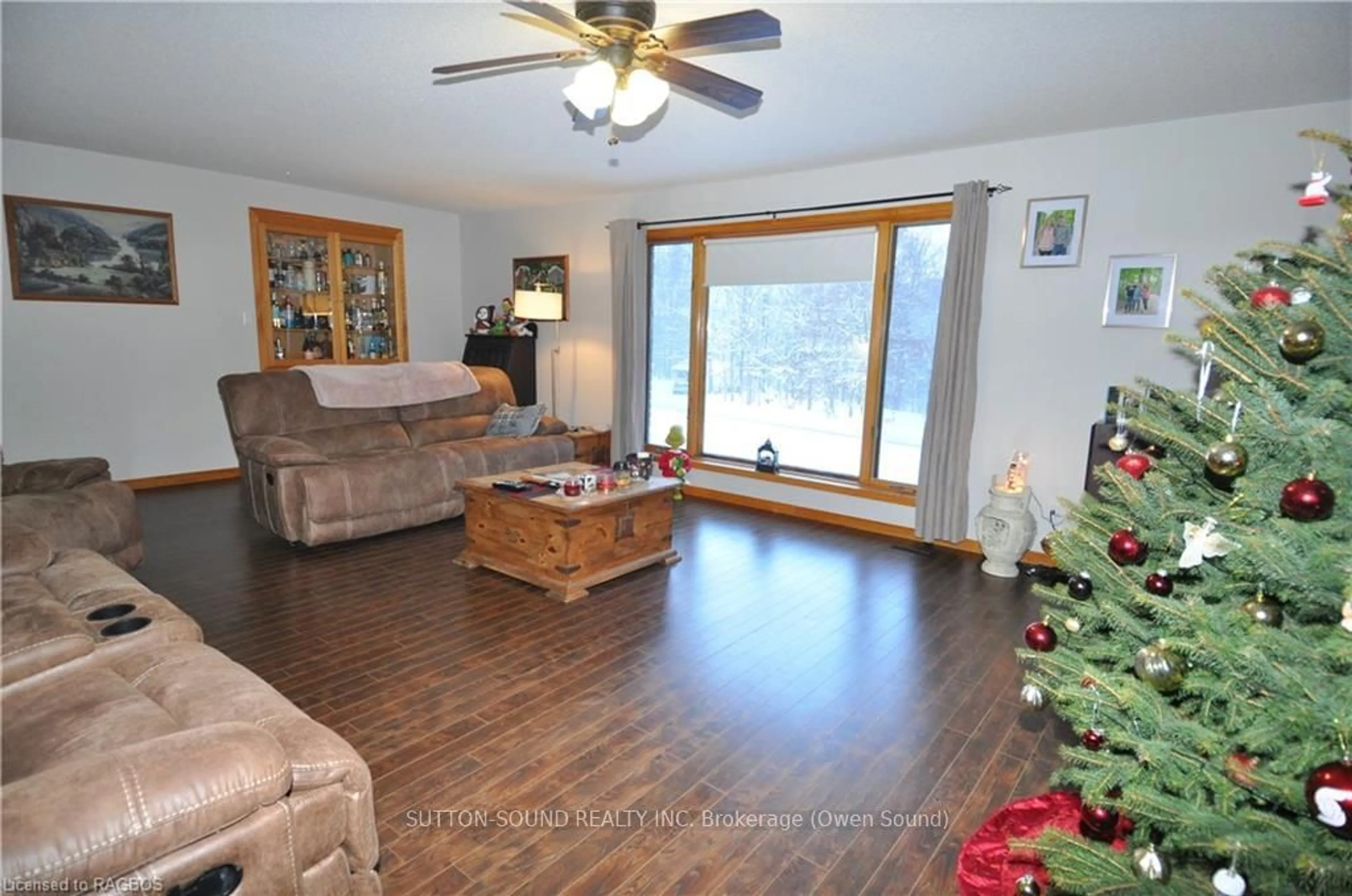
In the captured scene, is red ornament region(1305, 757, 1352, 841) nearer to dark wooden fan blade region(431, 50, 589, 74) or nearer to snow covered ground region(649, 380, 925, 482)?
dark wooden fan blade region(431, 50, 589, 74)

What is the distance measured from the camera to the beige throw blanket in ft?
15.1

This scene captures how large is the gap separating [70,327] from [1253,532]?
6.59 meters

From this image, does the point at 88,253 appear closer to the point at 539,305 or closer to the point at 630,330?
the point at 539,305

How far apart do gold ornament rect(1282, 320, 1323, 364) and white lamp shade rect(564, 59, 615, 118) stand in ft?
6.41

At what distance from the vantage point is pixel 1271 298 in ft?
3.76

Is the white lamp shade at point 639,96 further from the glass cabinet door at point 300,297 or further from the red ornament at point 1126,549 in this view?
the glass cabinet door at point 300,297

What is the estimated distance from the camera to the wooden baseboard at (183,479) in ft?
16.9

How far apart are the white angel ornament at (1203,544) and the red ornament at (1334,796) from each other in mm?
330

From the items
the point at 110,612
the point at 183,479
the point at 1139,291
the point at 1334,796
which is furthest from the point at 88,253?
the point at 1139,291

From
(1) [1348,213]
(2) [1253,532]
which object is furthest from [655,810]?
(1) [1348,213]

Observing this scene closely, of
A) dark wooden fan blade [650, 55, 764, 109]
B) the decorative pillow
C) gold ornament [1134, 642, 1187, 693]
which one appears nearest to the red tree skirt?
gold ornament [1134, 642, 1187, 693]

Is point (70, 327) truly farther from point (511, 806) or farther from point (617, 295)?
point (511, 806)

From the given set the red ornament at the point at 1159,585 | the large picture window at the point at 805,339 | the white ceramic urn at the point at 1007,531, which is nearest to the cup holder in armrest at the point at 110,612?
the red ornament at the point at 1159,585

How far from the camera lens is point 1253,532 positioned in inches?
40.9
